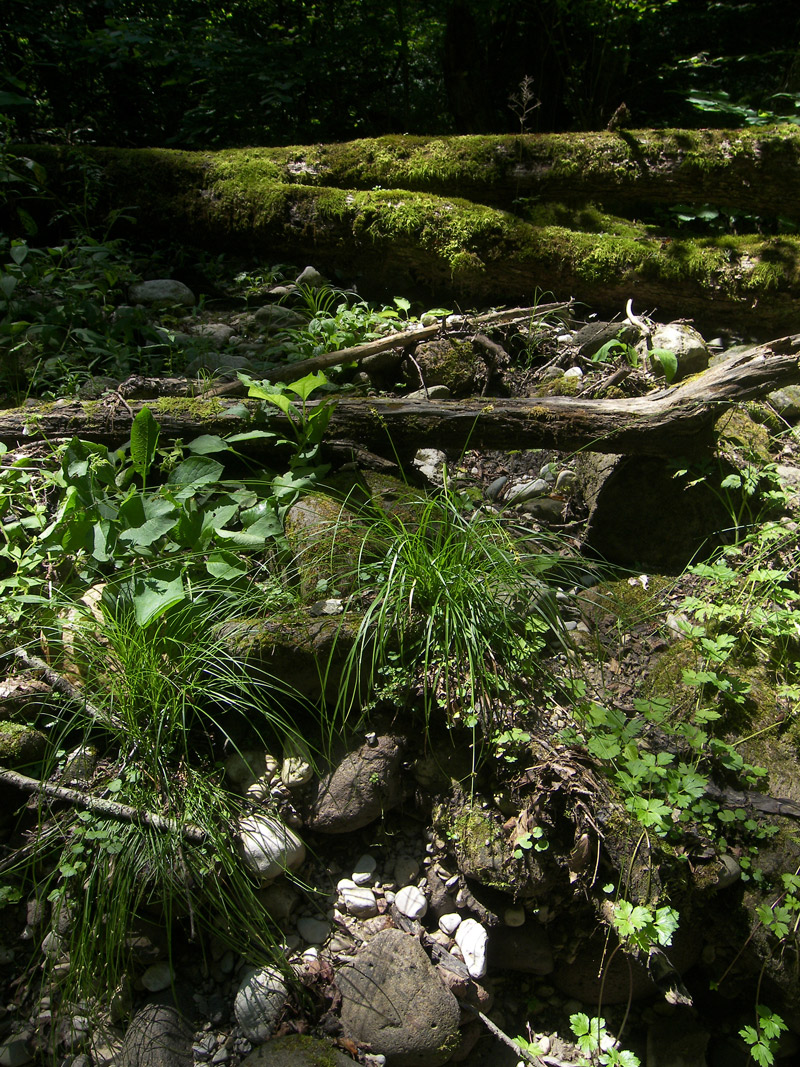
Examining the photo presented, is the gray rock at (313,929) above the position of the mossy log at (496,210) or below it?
below

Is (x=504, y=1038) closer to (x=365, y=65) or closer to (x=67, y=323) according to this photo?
(x=67, y=323)

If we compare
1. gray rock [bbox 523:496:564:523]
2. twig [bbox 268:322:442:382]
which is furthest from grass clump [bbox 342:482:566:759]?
twig [bbox 268:322:442:382]

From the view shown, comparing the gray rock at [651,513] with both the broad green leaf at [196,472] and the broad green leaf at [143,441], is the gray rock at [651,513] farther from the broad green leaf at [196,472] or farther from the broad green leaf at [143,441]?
the broad green leaf at [143,441]

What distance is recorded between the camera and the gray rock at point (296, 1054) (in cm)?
156

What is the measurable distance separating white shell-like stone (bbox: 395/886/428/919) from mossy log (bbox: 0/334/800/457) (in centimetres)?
154

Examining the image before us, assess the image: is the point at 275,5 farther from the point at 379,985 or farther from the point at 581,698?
the point at 379,985

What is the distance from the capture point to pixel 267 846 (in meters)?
1.84

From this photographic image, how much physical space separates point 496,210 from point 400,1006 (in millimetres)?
3960

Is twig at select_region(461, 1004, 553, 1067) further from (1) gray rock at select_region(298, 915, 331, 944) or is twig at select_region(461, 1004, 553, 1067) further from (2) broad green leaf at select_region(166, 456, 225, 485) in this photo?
(2) broad green leaf at select_region(166, 456, 225, 485)

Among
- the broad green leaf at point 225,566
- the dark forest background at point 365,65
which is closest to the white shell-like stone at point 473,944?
the broad green leaf at point 225,566

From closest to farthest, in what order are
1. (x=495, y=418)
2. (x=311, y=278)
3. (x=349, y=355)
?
(x=495, y=418)
(x=349, y=355)
(x=311, y=278)

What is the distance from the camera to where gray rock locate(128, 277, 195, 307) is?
3.98 m

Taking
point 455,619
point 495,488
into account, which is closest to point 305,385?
point 495,488

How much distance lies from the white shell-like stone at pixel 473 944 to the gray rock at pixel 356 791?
0.38 meters
